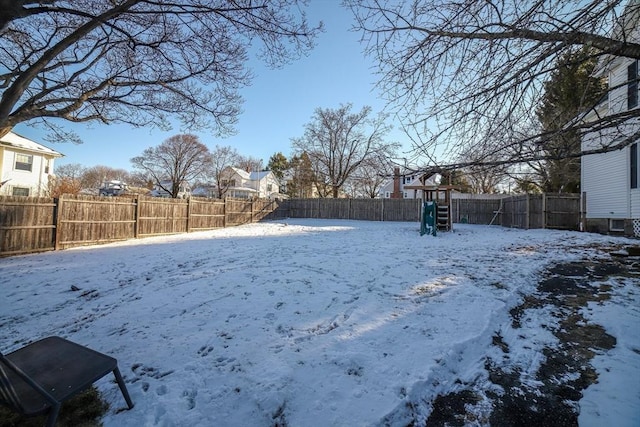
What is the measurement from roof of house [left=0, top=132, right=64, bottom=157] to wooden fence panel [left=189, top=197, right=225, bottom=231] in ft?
44.5

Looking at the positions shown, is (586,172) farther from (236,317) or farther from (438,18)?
(236,317)

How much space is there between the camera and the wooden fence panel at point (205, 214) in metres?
15.7

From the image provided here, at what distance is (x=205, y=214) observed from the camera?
659 inches

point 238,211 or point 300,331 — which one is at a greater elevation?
point 238,211

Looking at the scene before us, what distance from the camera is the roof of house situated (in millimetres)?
18469

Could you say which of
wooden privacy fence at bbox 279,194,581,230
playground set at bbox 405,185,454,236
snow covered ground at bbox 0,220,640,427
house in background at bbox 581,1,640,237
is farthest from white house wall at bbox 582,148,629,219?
snow covered ground at bbox 0,220,640,427

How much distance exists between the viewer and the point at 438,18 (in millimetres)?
2908

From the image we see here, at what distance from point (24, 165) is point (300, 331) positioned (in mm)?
26195

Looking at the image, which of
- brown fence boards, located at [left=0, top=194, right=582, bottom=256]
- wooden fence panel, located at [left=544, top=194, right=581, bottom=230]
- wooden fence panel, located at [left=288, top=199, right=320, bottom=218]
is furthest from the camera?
wooden fence panel, located at [left=288, top=199, right=320, bottom=218]

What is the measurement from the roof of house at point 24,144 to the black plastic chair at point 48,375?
24.1 metres

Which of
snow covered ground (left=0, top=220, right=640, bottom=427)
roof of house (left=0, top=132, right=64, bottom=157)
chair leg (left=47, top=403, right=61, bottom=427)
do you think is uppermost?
roof of house (left=0, top=132, right=64, bottom=157)

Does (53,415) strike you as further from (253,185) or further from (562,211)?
(253,185)

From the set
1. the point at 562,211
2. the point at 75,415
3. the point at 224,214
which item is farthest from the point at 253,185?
the point at 75,415

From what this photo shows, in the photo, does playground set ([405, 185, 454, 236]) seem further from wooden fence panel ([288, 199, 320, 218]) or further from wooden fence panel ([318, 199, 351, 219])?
wooden fence panel ([288, 199, 320, 218])
